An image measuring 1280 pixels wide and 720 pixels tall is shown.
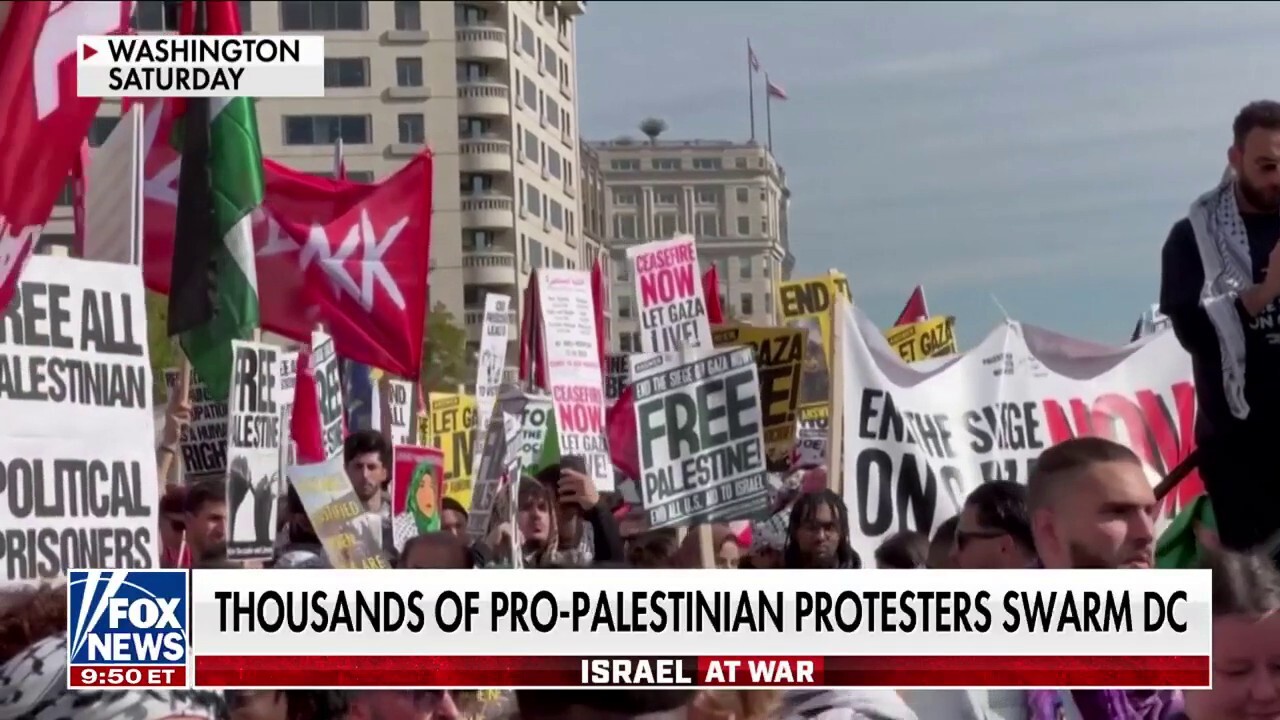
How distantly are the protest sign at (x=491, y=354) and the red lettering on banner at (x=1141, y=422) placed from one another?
4736 millimetres

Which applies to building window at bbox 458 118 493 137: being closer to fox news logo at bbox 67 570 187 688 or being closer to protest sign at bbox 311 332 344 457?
protest sign at bbox 311 332 344 457

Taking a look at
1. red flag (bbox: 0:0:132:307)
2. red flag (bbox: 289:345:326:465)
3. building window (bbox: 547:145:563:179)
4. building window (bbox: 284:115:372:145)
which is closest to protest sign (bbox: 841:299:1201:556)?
red flag (bbox: 289:345:326:465)

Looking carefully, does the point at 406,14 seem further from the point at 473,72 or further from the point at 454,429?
the point at 454,429

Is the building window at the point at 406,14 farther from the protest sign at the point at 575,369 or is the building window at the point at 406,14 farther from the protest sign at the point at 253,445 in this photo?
the protest sign at the point at 253,445

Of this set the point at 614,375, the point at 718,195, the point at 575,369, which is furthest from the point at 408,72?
the point at 718,195

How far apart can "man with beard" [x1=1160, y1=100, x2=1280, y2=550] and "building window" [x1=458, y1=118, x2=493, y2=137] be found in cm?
2953

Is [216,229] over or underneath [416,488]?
over

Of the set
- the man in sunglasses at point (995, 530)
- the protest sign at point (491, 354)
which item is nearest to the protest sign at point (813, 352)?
the protest sign at point (491, 354)

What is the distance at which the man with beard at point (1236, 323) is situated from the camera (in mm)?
3809

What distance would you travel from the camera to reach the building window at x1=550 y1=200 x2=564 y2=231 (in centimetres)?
4297

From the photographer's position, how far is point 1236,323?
12.8ft

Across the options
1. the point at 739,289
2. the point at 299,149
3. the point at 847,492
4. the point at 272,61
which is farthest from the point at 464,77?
the point at 272,61

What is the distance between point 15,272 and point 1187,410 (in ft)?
13.9

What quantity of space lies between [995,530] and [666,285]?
23.0 feet
